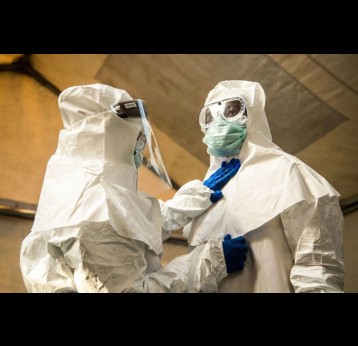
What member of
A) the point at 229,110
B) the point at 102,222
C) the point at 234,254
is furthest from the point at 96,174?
the point at 229,110

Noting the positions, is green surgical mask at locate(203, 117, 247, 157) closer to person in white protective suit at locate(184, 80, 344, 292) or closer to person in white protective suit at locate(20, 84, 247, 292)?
person in white protective suit at locate(184, 80, 344, 292)

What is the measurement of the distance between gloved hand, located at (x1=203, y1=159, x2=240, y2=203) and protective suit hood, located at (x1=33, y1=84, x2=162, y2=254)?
16.0 inches

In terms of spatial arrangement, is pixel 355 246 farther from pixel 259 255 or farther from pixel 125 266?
pixel 125 266

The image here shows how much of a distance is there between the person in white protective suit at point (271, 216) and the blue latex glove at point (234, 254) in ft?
0.21

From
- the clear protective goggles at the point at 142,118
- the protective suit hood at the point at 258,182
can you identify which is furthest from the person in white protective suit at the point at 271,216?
the clear protective goggles at the point at 142,118

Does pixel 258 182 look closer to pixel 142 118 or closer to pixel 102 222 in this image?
pixel 142 118

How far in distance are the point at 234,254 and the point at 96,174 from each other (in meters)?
0.62

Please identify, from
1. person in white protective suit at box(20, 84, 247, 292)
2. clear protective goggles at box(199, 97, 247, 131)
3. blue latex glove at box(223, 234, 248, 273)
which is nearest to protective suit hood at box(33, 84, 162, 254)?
person in white protective suit at box(20, 84, 247, 292)

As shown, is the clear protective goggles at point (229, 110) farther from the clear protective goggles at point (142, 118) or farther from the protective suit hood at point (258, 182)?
the clear protective goggles at point (142, 118)

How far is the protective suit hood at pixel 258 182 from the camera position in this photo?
1.86m

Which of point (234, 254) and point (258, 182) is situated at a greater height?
point (258, 182)

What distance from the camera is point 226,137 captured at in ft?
6.98

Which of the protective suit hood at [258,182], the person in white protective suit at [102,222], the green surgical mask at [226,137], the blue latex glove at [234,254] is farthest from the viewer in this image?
the green surgical mask at [226,137]

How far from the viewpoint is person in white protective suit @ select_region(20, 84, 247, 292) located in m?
1.52
